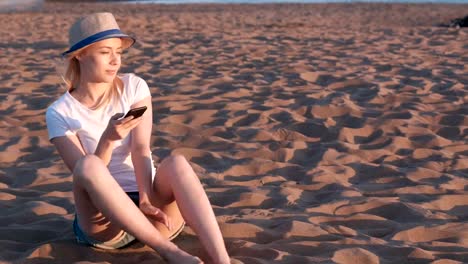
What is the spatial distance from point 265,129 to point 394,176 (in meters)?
1.36

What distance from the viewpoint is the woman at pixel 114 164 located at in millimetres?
2834

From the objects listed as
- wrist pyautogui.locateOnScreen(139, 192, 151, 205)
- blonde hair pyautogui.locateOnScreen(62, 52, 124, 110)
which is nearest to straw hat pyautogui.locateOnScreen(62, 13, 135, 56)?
blonde hair pyautogui.locateOnScreen(62, 52, 124, 110)

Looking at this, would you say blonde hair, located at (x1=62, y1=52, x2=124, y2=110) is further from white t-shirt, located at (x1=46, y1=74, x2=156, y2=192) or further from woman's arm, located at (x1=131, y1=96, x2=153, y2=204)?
woman's arm, located at (x1=131, y1=96, x2=153, y2=204)

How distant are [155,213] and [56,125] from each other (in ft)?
1.81

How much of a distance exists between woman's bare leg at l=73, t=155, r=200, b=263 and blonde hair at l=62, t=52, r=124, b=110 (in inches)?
16.6

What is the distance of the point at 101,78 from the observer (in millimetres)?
3088

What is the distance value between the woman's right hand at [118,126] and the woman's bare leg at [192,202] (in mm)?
253

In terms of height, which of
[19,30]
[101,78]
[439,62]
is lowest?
[19,30]

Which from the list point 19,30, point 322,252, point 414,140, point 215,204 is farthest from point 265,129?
point 19,30

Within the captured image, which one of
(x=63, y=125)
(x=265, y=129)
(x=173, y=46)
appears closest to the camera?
(x=63, y=125)

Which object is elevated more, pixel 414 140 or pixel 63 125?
pixel 63 125

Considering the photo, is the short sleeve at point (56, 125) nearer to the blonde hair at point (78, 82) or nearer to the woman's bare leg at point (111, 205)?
the blonde hair at point (78, 82)

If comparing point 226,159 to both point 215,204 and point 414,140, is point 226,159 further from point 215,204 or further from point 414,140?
point 414,140

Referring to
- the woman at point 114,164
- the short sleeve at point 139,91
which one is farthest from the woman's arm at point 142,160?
the short sleeve at point 139,91
